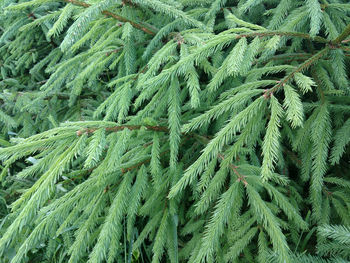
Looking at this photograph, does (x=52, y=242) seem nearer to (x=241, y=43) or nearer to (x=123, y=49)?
(x=123, y=49)

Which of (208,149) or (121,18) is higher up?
(121,18)

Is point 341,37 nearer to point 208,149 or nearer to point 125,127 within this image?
point 208,149

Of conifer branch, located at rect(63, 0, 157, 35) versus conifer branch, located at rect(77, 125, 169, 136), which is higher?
conifer branch, located at rect(63, 0, 157, 35)

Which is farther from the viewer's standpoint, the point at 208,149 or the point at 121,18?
the point at 121,18

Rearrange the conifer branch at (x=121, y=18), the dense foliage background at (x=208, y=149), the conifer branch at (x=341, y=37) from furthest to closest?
the conifer branch at (x=121, y=18) < the conifer branch at (x=341, y=37) < the dense foliage background at (x=208, y=149)

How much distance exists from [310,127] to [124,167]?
0.89 metres

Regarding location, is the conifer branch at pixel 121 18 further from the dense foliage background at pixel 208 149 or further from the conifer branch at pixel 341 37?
the conifer branch at pixel 341 37

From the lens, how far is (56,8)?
308 centimetres

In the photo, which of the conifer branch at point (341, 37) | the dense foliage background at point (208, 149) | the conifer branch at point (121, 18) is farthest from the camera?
the conifer branch at point (121, 18)

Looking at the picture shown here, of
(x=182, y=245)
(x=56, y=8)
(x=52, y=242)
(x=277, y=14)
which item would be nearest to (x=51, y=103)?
(x=56, y=8)

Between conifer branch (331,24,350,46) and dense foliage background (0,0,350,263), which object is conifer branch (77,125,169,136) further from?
conifer branch (331,24,350,46)

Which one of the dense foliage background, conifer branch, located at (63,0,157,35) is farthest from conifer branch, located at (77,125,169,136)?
conifer branch, located at (63,0,157,35)

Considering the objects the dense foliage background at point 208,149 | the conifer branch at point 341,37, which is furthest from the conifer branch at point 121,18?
the conifer branch at point 341,37

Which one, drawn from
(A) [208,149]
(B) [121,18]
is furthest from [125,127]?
(B) [121,18]
